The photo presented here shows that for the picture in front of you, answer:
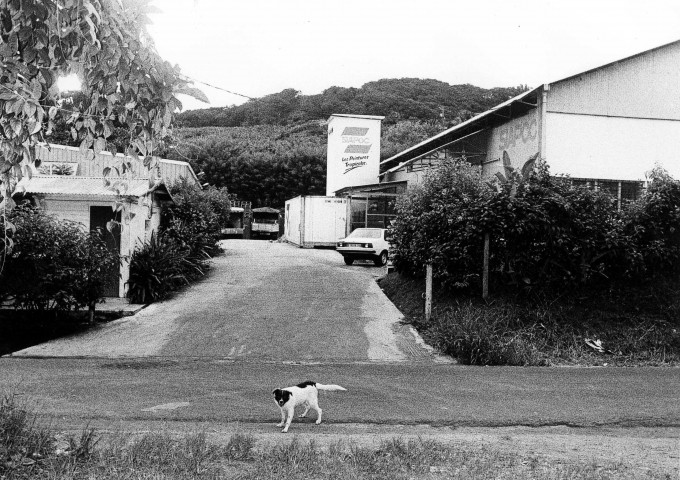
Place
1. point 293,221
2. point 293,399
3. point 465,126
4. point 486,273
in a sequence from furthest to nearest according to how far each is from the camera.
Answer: point 293,221 < point 465,126 < point 486,273 < point 293,399

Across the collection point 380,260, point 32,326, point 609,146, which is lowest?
point 32,326

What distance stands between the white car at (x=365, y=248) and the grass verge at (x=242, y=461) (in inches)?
696

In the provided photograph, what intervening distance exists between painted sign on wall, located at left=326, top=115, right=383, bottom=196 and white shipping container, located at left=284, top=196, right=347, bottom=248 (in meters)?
4.77

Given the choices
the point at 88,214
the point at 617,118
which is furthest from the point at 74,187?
the point at 617,118

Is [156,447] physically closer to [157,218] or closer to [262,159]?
[157,218]

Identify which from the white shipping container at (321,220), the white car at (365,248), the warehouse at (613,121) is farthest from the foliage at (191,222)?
the warehouse at (613,121)

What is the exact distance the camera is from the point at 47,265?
1297cm

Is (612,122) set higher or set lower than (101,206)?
higher

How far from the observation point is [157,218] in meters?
19.7

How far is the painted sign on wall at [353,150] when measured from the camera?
123ft

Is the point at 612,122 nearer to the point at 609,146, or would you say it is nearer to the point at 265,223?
→ the point at 609,146

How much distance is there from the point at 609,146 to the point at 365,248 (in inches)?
345

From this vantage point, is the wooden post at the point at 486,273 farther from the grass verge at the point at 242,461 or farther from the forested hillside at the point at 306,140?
the forested hillside at the point at 306,140

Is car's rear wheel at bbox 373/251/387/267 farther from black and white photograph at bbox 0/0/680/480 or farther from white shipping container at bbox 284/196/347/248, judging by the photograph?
white shipping container at bbox 284/196/347/248
